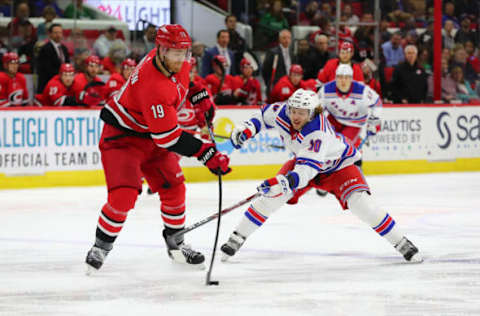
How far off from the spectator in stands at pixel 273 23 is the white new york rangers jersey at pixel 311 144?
609 centimetres

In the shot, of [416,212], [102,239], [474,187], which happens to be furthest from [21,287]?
[474,187]

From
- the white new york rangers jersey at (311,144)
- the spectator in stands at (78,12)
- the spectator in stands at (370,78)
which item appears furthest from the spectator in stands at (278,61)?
the white new york rangers jersey at (311,144)

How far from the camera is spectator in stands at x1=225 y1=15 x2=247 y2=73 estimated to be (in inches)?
415

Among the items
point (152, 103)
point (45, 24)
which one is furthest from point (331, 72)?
point (152, 103)

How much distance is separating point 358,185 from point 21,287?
6.30 feet

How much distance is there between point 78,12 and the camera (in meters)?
10.1

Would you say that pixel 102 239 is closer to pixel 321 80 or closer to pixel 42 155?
pixel 42 155

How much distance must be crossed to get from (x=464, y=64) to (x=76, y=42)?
5.10m

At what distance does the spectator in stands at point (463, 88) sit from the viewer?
A: 11328 mm

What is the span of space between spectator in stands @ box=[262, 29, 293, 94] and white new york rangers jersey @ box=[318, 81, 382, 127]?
2212mm

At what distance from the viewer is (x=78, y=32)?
9930 millimetres

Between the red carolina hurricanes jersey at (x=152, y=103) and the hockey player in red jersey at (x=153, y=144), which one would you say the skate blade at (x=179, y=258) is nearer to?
the hockey player in red jersey at (x=153, y=144)

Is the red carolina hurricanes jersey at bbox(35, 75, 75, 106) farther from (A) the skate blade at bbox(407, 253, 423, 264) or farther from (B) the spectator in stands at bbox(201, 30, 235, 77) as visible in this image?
(A) the skate blade at bbox(407, 253, 423, 264)

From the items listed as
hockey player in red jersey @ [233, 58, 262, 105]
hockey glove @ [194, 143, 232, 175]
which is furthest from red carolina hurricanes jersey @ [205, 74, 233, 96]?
hockey glove @ [194, 143, 232, 175]
